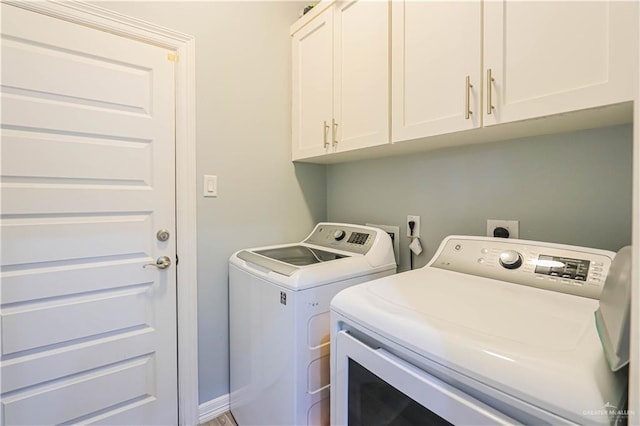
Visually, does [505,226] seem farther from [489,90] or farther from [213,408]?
[213,408]

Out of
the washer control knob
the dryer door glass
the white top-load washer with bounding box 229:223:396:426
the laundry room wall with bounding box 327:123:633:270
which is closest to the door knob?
the white top-load washer with bounding box 229:223:396:426

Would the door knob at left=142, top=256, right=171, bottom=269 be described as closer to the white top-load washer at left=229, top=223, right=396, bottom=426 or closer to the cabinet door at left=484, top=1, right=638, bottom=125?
the white top-load washer at left=229, top=223, right=396, bottom=426

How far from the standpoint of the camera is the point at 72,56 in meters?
1.29

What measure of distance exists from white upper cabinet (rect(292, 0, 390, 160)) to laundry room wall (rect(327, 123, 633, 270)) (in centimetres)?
35

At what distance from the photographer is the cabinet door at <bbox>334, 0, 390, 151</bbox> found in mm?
1343

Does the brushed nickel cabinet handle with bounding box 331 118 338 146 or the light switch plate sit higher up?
the brushed nickel cabinet handle with bounding box 331 118 338 146

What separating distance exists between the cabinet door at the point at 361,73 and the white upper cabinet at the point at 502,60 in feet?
0.21

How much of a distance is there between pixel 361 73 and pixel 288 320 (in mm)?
1177

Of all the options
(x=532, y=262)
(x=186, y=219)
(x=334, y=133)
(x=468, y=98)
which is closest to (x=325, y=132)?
(x=334, y=133)

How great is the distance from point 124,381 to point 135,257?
23.4 inches

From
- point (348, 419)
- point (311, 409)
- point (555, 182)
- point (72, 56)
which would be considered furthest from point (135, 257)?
point (555, 182)

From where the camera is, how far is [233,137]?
68.3 inches

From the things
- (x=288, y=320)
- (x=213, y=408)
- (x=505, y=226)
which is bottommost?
(x=213, y=408)

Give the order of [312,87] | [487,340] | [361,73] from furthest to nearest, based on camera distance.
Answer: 1. [312,87]
2. [361,73]
3. [487,340]
